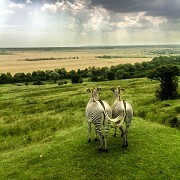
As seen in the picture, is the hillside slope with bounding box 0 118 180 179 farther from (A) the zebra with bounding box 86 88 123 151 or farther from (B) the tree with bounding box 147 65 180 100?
(B) the tree with bounding box 147 65 180 100

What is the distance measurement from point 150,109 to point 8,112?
24.2m

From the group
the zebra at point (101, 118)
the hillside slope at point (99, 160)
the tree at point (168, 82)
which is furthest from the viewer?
the tree at point (168, 82)

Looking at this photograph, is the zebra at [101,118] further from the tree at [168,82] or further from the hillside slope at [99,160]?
the tree at [168,82]

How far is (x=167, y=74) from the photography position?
131 ft

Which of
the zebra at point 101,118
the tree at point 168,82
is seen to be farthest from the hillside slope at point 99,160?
the tree at point 168,82

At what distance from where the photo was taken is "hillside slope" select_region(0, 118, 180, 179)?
49.1 ft

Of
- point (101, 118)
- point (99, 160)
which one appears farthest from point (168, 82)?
point (99, 160)

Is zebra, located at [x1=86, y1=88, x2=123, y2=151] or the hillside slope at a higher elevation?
zebra, located at [x1=86, y1=88, x2=123, y2=151]

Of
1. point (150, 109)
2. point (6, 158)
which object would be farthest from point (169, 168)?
point (150, 109)

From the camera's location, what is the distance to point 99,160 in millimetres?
16078

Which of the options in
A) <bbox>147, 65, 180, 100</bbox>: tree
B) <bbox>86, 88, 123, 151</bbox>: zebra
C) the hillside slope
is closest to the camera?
the hillside slope

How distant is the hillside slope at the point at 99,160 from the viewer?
14953 millimetres

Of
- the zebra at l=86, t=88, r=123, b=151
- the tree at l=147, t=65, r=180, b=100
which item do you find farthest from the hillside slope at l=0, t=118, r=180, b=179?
the tree at l=147, t=65, r=180, b=100

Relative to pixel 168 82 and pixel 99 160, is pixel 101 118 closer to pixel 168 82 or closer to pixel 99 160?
pixel 99 160
